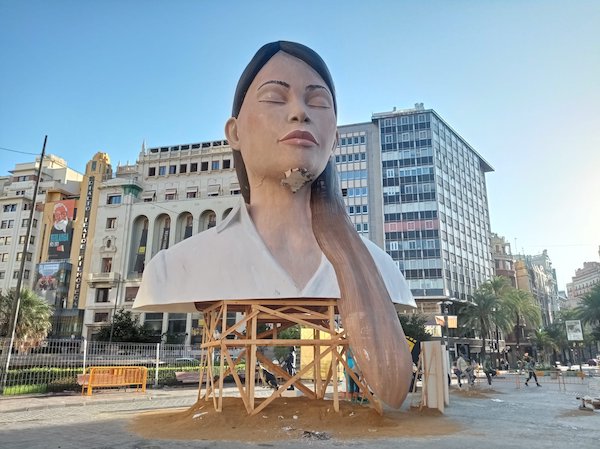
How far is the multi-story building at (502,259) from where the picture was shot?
8250 cm

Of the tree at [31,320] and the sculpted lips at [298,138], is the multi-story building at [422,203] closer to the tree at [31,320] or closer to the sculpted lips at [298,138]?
the tree at [31,320]

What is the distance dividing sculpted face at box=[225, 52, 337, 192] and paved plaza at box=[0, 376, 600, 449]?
5.30 meters

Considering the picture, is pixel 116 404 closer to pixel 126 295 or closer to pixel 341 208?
pixel 341 208

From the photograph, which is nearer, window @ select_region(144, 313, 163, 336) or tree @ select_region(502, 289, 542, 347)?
tree @ select_region(502, 289, 542, 347)

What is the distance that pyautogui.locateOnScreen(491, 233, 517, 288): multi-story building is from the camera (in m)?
82.5

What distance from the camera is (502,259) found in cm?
8369

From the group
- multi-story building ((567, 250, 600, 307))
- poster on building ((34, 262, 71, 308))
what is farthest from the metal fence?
multi-story building ((567, 250, 600, 307))

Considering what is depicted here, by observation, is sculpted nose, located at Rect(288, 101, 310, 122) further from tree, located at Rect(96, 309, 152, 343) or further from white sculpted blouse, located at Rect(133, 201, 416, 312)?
tree, located at Rect(96, 309, 152, 343)

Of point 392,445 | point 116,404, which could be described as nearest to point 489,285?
point 116,404

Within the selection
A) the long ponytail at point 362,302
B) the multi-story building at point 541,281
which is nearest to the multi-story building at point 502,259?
the multi-story building at point 541,281

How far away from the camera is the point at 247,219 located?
10789mm

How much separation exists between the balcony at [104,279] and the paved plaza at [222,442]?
4431 centimetres

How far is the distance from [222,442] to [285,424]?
1.60m

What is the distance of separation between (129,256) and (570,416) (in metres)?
57.1
